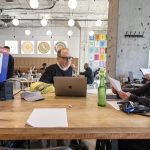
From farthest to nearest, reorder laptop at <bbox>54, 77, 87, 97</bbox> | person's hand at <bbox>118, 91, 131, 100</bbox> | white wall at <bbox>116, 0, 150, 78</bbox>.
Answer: white wall at <bbox>116, 0, 150, 78</bbox> < laptop at <bbox>54, 77, 87, 97</bbox> < person's hand at <bbox>118, 91, 131, 100</bbox>

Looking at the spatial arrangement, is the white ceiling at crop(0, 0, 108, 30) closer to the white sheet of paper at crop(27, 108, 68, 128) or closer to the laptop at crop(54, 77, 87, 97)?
the laptop at crop(54, 77, 87, 97)

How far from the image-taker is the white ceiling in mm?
8742

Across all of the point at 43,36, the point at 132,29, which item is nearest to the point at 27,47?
the point at 43,36

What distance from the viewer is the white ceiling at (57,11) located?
874 centimetres

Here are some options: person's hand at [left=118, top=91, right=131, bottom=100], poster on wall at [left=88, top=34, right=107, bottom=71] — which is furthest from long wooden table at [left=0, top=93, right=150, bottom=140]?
poster on wall at [left=88, top=34, right=107, bottom=71]

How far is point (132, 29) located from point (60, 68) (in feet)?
5.15

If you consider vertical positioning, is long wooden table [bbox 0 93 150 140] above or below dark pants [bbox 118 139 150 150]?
above

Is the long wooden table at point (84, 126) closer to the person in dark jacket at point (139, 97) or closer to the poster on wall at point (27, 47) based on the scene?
the person in dark jacket at point (139, 97)

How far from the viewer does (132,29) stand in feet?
14.3

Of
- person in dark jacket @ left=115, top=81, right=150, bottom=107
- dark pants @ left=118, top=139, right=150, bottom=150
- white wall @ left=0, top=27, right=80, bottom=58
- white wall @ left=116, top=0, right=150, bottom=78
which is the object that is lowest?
dark pants @ left=118, top=139, right=150, bottom=150

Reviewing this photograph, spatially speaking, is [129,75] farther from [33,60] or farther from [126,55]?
[33,60]

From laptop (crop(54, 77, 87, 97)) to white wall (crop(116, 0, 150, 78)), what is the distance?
7.37ft

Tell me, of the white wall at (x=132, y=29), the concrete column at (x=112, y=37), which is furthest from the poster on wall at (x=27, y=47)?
the white wall at (x=132, y=29)

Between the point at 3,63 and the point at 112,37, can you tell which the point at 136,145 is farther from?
the point at 112,37
